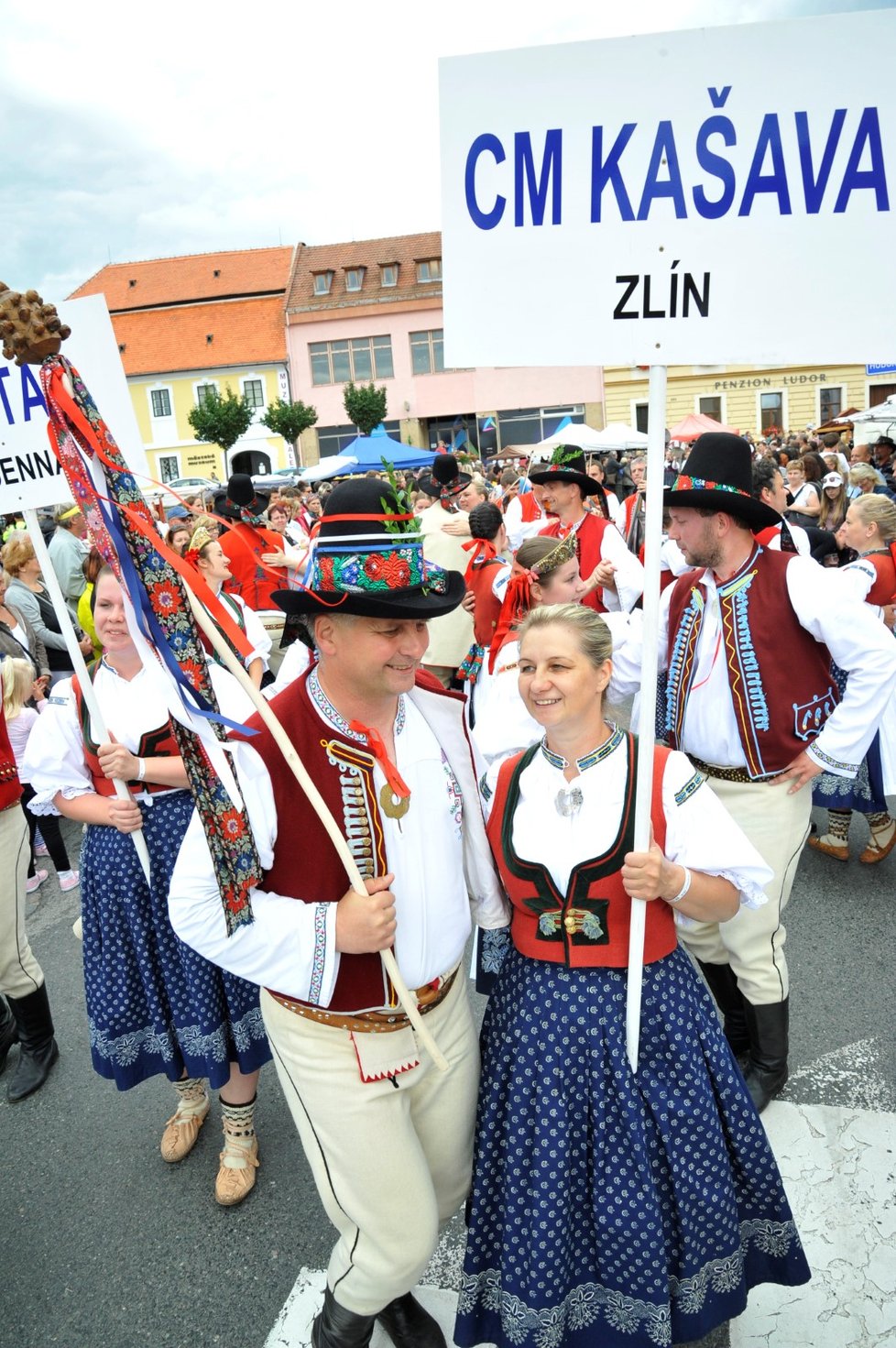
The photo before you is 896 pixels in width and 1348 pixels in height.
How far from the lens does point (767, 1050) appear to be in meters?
2.96

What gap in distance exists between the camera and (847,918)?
14.0ft

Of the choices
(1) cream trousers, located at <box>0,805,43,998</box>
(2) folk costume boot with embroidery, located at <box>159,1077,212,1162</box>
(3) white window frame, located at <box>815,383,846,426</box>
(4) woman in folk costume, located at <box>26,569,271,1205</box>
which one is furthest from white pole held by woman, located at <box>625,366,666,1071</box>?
(3) white window frame, located at <box>815,383,846,426</box>

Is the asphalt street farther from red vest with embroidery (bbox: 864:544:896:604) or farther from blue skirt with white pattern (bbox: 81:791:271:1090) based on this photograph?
red vest with embroidery (bbox: 864:544:896:604)

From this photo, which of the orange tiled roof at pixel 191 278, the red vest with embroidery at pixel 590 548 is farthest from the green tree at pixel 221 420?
the red vest with embroidery at pixel 590 548

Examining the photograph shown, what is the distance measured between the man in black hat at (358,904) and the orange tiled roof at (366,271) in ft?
145

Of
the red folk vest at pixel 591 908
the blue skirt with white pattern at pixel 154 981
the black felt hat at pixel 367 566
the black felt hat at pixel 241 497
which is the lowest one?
the blue skirt with white pattern at pixel 154 981

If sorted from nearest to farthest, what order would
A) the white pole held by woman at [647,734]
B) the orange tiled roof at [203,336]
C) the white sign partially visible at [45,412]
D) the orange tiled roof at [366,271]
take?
the white pole held by woman at [647,734] < the white sign partially visible at [45,412] < the orange tiled roof at [366,271] < the orange tiled roof at [203,336]

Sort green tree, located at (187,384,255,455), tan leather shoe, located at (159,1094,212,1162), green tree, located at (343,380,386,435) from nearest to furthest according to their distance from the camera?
tan leather shoe, located at (159,1094,212,1162) < green tree, located at (187,384,255,455) < green tree, located at (343,380,386,435)

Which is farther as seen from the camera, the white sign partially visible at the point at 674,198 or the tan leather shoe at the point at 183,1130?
the tan leather shoe at the point at 183,1130

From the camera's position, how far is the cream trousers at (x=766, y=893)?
2.85m

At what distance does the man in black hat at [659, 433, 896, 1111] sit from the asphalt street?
0.56m

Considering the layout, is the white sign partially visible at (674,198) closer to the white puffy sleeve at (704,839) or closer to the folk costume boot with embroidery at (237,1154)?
the white puffy sleeve at (704,839)

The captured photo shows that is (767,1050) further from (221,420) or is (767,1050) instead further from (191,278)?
(191,278)

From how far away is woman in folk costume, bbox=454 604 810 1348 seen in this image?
190 cm
